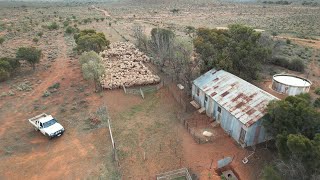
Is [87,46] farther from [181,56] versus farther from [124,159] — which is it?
[124,159]

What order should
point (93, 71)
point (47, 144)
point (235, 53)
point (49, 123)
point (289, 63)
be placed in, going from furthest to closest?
point (289, 63) < point (93, 71) < point (235, 53) < point (49, 123) < point (47, 144)

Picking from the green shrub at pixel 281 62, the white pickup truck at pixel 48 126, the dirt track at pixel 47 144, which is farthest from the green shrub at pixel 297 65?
the white pickup truck at pixel 48 126

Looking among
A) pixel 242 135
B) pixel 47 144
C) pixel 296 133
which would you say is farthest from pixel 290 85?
pixel 47 144

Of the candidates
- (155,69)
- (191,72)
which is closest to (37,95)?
(155,69)

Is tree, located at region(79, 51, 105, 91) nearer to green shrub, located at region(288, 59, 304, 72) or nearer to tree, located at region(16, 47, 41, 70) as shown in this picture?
tree, located at region(16, 47, 41, 70)

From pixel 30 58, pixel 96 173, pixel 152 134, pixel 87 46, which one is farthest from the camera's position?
pixel 87 46

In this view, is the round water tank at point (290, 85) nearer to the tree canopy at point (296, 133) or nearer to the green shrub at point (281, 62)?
the green shrub at point (281, 62)

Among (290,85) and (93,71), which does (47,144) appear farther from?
(290,85)
